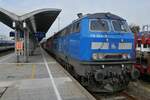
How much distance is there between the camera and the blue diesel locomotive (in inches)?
401

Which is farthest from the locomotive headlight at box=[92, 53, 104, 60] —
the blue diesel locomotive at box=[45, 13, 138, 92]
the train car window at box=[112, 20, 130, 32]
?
the train car window at box=[112, 20, 130, 32]

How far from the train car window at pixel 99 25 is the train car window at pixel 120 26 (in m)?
0.37

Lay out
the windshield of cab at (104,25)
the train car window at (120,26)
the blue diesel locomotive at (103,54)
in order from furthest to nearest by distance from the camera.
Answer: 1. the train car window at (120,26)
2. the windshield of cab at (104,25)
3. the blue diesel locomotive at (103,54)

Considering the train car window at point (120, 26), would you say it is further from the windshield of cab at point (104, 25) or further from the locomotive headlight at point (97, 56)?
the locomotive headlight at point (97, 56)

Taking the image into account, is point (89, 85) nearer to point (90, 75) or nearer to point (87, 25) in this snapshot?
point (90, 75)

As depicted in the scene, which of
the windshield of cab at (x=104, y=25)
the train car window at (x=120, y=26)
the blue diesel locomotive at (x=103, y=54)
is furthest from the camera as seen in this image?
the train car window at (x=120, y=26)

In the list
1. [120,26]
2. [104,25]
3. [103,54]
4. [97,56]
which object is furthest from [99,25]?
[97,56]

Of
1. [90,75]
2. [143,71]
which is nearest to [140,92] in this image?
[143,71]

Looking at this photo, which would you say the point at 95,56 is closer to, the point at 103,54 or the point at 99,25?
the point at 103,54

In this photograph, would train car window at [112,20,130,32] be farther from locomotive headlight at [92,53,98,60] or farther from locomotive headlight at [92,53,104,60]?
locomotive headlight at [92,53,98,60]

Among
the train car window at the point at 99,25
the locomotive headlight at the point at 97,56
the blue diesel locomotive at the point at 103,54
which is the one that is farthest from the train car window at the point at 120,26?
the locomotive headlight at the point at 97,56

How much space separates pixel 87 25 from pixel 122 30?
1618 millimetres

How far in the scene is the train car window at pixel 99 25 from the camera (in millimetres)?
10781

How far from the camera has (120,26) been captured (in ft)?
36.8
